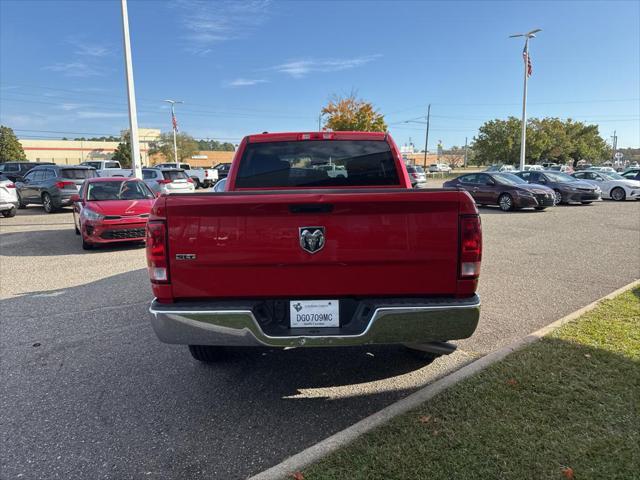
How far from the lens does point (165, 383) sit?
3672 mm

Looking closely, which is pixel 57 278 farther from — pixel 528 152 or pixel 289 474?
pixel 528 152

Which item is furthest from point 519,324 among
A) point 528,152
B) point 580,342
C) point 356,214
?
point 528,152

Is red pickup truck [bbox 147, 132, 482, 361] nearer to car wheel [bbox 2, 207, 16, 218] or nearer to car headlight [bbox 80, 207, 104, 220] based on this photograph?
car headlight [bbox 80, 207, 104, 220]

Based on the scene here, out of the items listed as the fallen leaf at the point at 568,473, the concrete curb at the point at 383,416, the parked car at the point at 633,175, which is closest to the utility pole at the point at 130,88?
the concrete curb at the point at 383,416

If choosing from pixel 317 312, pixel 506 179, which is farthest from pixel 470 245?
Answer: pixel 506 179

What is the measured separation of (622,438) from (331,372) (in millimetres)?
2135

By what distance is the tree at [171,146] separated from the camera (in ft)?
281

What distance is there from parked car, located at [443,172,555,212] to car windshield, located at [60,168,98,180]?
13828mm

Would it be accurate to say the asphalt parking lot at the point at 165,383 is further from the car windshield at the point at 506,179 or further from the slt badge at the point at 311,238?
the car windshield at the point at 506,179

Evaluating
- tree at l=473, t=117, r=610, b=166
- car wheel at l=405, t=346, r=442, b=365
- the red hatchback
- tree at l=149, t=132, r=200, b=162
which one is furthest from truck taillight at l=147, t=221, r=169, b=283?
tree at l=149, t=132, r=200, b=162

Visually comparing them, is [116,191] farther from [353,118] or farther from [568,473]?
[353,118]

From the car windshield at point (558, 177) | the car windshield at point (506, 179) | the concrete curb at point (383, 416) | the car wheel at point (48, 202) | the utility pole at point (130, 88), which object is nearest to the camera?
the concrete curb at point (383, 416)

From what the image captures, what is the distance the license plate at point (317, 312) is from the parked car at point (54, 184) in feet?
51.9

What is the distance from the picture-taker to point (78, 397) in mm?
3465
